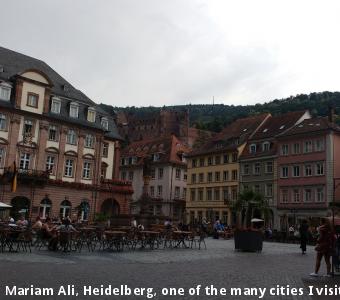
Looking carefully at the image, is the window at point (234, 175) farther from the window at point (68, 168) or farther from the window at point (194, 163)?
the window at point (68, 168)

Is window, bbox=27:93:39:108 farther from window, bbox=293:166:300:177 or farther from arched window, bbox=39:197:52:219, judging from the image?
window, bbox=293:166:300:177

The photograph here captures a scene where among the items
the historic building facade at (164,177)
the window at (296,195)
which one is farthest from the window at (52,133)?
the window at (296,195)

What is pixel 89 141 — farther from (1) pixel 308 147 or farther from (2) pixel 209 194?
(1) pixel 308 147

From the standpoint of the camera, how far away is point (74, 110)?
51906 mm

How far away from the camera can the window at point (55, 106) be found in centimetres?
4991

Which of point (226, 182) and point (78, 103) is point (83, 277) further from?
point (226, 182)

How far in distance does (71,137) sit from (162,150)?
30.2m

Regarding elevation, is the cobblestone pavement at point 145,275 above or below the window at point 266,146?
below

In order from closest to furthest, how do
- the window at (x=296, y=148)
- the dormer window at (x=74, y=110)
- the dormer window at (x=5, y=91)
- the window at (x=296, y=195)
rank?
the dormer window at (x=5, y=91) < the dormer window at (x=74, y=110) < the window at (x=296, y=195) < the window at (x=296, y=148)

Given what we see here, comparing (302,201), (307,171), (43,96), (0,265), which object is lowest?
(0,265)

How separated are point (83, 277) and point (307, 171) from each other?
4709 cm

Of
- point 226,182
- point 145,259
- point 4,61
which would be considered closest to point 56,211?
point 4,61

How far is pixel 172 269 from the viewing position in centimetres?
1386

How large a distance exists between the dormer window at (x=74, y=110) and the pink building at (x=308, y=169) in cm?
2453
